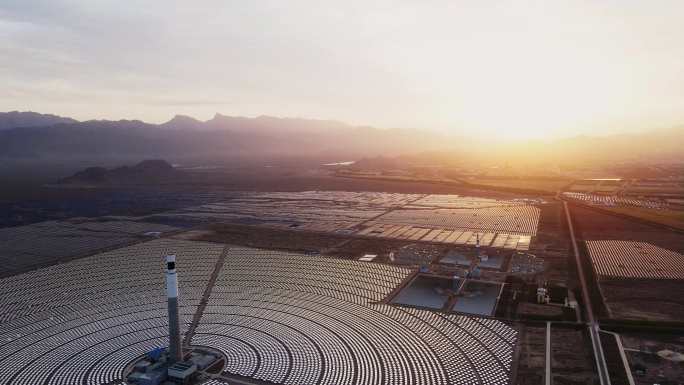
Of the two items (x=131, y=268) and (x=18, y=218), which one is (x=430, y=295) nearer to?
(x=131, y=268)

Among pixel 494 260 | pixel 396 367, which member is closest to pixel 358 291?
pixel 396 367

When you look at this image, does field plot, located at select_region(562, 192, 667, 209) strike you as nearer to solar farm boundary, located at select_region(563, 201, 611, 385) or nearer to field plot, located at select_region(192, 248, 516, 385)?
solar farm boundary, located at select_region(563, 201, 611, 385)

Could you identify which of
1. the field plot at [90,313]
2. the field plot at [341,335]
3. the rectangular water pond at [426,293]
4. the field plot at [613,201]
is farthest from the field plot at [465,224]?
the field plot at [90,313]

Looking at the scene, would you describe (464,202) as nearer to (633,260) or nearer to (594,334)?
(633,260)

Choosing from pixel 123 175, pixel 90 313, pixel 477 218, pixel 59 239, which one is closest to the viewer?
pixel 90 313

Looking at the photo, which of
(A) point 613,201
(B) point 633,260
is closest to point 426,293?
(B) point 633,260

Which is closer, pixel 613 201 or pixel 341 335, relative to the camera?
pixel 341 335

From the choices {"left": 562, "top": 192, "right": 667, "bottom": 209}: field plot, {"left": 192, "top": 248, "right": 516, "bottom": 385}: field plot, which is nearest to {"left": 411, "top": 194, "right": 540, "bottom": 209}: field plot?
{"left": 562, "top": 192, "right": 667, "bottom": 209}: field plot

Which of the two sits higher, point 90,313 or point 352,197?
point 352,197
